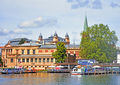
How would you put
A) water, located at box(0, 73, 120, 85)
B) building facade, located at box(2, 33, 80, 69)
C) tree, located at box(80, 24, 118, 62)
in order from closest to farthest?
water, located at box(0, 73, 120, 85) < tree, located at box(80, 24, 118, 62) < building facade, located at box(2, 33, 80, 69)

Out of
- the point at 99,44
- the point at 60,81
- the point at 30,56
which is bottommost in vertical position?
the point at 60,81

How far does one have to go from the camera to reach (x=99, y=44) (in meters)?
112

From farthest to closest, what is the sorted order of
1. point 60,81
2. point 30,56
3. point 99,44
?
1. point 30,56
2. point 99,44
3. point 60,81

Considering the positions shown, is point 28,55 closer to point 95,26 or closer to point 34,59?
point 34,59

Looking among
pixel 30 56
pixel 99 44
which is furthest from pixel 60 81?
pixel 30 56

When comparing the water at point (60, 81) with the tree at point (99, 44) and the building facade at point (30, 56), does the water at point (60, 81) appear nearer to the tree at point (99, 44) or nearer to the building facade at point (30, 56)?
the tree at point (99, 44)

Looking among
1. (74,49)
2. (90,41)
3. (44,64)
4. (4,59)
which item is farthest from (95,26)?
(4,59)

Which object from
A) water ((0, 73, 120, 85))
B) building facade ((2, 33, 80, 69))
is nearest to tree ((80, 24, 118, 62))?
building facade ((2, 33, 80, 69))

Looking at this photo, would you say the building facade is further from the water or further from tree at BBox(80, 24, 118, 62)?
the water

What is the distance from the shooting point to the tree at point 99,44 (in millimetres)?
110375

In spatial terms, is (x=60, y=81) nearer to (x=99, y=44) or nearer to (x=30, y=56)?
(x=99, y=44)

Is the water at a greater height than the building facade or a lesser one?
lesser

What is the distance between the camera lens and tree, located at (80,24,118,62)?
4345 inches

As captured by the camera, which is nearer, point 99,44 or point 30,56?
point 99,44
